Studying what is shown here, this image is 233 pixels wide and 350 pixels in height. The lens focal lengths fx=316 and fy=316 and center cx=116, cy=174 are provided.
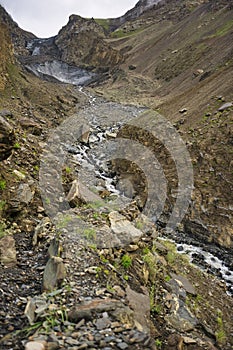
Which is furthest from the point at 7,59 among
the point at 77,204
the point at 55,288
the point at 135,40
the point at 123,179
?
the point at 135,40

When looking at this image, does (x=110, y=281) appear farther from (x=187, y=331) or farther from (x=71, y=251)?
(x=187, y=331)

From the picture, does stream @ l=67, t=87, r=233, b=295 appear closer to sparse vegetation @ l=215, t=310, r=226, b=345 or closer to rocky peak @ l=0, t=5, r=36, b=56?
sparse vegetation @ l=215, t=310, r=226, b=345

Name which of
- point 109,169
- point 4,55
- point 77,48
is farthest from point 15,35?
point 109,169

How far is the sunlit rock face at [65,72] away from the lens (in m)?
62.2

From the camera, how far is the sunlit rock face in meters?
62.2

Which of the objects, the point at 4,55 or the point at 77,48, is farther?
the point at 77,48

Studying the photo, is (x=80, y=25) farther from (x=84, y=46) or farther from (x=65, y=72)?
(x=65, y=72)

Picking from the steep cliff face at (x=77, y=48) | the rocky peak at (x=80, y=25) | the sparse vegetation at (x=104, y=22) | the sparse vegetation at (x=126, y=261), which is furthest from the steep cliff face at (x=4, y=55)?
the sparse vegetation at (x=104, y=22)

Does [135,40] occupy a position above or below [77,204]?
above

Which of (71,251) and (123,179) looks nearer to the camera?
(71,251)

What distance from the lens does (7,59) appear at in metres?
24.4

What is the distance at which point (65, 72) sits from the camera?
218 ft

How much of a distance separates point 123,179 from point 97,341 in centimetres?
1351

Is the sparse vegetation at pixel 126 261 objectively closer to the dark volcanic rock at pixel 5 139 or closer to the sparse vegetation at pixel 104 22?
the dark volcanic rock at pixel 5 139
